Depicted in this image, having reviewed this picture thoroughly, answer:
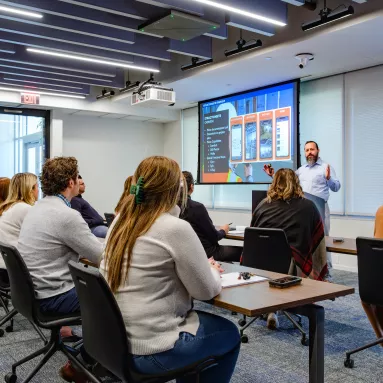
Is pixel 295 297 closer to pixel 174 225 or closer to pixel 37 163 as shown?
pixel 174 225

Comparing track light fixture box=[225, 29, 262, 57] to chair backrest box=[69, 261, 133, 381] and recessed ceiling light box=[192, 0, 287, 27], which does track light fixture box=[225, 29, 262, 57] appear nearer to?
recessed ceiling light box=[192, 0, 287, 27]

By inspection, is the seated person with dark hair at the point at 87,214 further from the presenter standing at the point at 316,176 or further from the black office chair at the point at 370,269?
the black office chair at the point at 370,269

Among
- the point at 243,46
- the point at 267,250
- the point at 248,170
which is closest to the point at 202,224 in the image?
the point at 267,250

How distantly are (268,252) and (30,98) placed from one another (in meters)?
5.42

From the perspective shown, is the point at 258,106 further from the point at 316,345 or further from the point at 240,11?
the point at 316,345

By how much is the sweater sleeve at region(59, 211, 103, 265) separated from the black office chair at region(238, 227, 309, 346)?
1.26 meters

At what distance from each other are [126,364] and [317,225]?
6.61 feet

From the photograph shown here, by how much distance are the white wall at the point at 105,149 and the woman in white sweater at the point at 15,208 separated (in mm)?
5104

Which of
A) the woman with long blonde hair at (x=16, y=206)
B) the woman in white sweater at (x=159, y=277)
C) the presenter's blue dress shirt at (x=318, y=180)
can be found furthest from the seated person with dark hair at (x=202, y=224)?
the presenter's blue dress shirt at (x=318, y=180)

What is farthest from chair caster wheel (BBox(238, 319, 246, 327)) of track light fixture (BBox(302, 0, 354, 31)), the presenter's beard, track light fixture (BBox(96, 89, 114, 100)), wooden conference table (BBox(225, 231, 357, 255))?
track light fixture (BBox(96, 89, 114, 100))

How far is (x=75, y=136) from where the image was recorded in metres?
8.43

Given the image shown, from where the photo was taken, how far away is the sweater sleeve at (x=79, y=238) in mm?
2318

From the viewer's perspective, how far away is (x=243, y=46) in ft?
17.0

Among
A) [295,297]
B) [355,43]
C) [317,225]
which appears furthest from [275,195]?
[355,43]
